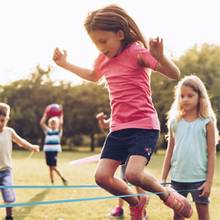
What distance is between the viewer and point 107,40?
4297 mm

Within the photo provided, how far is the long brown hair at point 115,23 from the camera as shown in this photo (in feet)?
14.0

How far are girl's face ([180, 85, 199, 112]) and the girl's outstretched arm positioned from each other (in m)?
0.89

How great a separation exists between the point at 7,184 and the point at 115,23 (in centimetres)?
260

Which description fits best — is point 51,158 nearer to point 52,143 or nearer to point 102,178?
point 52,143

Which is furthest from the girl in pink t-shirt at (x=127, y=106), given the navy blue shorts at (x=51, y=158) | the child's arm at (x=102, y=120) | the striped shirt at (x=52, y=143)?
the striped shirt at (x=52, y=143)

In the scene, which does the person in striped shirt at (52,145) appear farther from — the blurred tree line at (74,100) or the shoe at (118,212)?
the blurred tree line at (74,100)

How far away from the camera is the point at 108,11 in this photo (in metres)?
4.35

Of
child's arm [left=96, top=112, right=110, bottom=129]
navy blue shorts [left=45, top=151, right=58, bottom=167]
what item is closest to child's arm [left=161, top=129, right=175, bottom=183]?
child's arm [left=96, top=112, right=110, bottom=129]

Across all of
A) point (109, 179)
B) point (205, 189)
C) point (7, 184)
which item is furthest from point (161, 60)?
point (7, 184)

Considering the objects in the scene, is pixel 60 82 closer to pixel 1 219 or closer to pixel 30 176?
pixel 30 176

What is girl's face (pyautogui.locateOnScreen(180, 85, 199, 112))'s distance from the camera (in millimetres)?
4891

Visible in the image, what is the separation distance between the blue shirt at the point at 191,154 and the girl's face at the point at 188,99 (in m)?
0.13

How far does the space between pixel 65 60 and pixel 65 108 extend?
36.7 metres

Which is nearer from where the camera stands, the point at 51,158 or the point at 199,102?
the point at 199,102
